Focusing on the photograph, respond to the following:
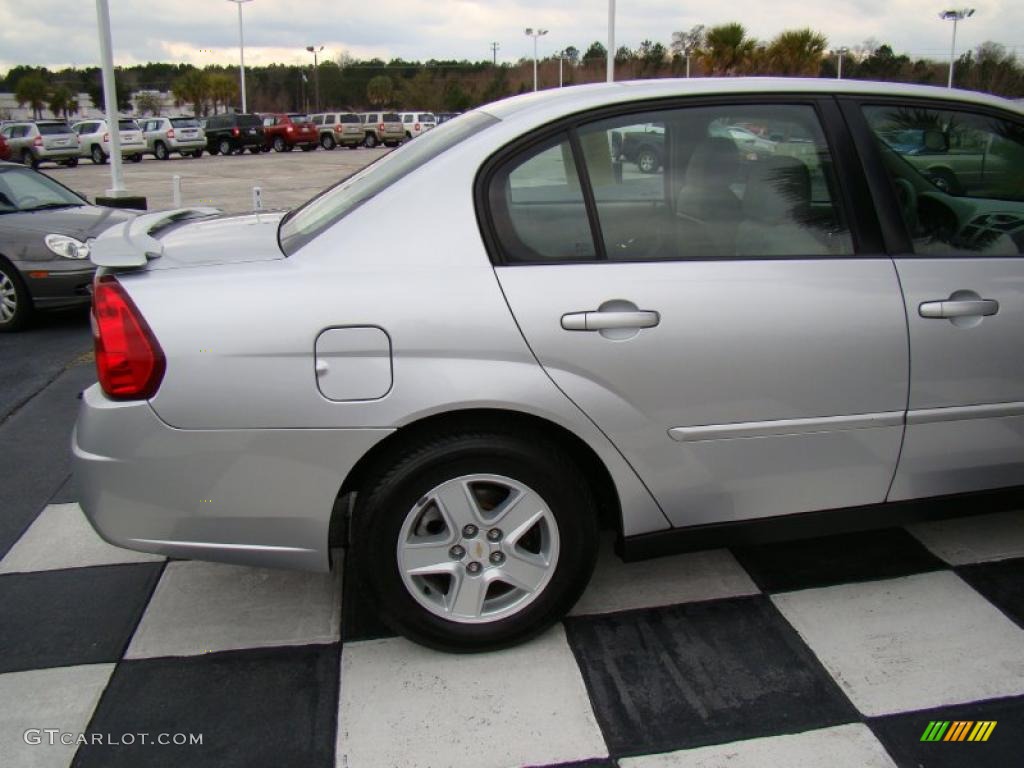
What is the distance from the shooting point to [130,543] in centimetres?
261

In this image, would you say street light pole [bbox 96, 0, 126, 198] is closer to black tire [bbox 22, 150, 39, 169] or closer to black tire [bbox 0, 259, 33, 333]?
black tire [bbox 0, 259, 33, 333]

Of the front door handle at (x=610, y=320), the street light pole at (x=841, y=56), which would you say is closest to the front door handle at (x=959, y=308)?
the front door handle at (x=610, y=320)

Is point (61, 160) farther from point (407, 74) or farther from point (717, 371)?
point (407, 74)

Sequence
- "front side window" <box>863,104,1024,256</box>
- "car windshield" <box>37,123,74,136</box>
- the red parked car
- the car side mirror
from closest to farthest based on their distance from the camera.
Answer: "front side window" <box>863,104,1024,256</box> → the car side mirror → "car windshield" <box>37,123,74,136</box> → the red parked car

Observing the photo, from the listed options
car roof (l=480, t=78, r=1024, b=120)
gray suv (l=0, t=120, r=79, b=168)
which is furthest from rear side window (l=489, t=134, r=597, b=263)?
gray suv (l=0, t=120, r=79, b=168)

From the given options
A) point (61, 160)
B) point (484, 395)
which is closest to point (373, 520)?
point (484, 395)

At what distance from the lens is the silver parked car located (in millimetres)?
2508

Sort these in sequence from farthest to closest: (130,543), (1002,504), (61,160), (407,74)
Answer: (407,74)
(61,160)
(1002,504)
(130,543)

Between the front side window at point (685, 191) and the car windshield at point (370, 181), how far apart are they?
11.1 inches

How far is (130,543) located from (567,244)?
1515 millimetres

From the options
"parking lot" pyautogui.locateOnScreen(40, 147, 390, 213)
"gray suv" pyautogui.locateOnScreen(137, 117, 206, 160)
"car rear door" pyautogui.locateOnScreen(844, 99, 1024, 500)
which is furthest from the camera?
"gray suv" pyautogui.locateOnScreen(137, 117, 206, 160)

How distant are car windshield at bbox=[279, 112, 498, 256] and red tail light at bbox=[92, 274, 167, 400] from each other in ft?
1.53

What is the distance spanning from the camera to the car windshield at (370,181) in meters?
2.74

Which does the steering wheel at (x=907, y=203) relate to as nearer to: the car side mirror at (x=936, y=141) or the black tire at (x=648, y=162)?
the car side mirror at (x=936, y=141)
